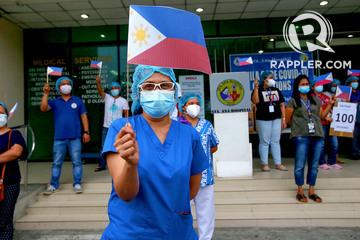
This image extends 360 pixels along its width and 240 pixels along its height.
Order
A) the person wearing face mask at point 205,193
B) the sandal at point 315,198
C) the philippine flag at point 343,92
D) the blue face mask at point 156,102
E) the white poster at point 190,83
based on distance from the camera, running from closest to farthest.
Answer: the blue face mask at point 156,102
the person wearing face mask at point 205,193
the sandal at point 315,198
the philippine flag at point 343,92
the white poster at point 190,83

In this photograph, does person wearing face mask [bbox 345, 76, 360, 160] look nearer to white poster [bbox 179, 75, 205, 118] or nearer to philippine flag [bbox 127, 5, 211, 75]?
white poster [bbox 179, 75, 205, 118]

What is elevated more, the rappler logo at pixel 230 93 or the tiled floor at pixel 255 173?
the rappler logo at pixel 230 93

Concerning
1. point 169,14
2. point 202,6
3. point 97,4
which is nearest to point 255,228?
point 169,14

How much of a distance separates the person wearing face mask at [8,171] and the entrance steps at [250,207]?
1104 mm

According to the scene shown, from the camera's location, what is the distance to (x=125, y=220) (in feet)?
4.26

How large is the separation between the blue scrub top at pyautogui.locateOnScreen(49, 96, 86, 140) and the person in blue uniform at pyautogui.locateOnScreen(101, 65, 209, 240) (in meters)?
3.89

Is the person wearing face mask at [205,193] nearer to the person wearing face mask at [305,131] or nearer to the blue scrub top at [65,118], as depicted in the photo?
the person wearing face mask at [305,131]

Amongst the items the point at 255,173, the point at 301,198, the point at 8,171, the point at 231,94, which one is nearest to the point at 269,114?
the point at 231,94

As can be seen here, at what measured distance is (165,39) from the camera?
4.32ft

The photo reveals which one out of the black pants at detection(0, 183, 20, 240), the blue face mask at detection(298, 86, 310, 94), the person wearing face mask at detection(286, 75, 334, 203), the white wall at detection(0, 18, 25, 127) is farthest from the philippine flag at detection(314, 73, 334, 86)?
the white wall at detection(0, 18, 25, 127)

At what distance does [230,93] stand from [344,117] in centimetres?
246

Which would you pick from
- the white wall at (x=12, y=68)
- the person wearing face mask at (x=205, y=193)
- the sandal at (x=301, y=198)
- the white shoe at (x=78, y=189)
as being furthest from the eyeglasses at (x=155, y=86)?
the white wall at (x=12, y=68)

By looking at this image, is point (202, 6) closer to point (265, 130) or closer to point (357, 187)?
point (265, 130)

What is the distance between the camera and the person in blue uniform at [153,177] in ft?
4.19
